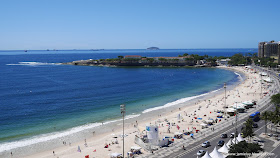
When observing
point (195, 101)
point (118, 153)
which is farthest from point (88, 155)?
point (195, 101)

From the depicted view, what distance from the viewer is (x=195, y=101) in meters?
64.8

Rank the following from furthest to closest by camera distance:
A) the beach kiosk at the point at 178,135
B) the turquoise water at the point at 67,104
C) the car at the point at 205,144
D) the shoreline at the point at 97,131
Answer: the turquoise water at the point at 67,104, the beach kiosk at the point at 178,135, the shoreline at the point at 97,131, the car at the point at 205,144

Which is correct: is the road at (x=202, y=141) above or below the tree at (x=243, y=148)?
below

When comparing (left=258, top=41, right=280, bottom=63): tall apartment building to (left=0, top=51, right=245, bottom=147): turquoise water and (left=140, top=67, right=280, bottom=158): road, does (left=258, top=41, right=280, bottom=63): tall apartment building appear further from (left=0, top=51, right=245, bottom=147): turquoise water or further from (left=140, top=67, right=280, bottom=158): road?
(left=140, top=67, right=280, bottom=158): road

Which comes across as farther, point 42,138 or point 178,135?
point 42,138

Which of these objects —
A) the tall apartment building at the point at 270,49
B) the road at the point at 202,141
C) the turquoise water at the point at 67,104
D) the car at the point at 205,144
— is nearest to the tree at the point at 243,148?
the road at the point at 202,141

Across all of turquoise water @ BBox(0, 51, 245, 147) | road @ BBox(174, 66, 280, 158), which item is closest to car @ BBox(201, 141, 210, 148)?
road @ BBox(174, 66, 280, 158)

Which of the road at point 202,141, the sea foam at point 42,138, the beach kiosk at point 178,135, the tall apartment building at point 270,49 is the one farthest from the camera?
the tall apartment building at point 270,49

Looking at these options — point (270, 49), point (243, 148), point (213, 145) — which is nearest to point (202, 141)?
point (213, 145)

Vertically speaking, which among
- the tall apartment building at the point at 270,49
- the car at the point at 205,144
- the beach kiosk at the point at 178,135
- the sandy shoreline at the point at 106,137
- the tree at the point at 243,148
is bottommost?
the sandy shoreline at the point at 106,137

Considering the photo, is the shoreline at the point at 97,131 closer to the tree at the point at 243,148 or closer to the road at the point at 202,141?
the road at the point at 202,141

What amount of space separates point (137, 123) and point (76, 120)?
1253 centimetres

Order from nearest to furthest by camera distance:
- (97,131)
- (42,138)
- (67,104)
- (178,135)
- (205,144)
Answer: (205,144) → (178,135) → (42,138) → (97,131) → (67,104)

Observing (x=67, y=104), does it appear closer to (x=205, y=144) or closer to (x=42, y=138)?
(x=42, y=138)
